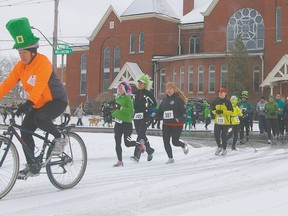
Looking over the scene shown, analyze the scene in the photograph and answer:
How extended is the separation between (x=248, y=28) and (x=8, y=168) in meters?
38.0

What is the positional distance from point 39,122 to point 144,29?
42114 millimetres

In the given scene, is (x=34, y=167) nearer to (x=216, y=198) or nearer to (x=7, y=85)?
(x=7, y=85)

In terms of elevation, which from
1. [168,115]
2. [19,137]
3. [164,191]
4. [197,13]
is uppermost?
[197,13]

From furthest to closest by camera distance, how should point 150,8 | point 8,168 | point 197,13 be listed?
point 197,13, point 150,8, point 8,168

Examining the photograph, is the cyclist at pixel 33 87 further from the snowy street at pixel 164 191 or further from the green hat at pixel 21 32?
the snowy street at pixel 164 191

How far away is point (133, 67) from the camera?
46312 mm

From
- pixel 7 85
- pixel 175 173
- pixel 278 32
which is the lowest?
pixel 175 173

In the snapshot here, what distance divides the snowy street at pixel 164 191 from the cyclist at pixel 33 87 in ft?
2.29

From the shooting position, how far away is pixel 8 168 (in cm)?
569

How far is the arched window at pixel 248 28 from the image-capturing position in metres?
40.6

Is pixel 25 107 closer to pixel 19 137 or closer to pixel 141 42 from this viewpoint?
pixel 19 137

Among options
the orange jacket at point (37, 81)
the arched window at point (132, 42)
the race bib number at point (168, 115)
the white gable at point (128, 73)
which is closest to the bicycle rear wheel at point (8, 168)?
the orange jacket at point (37, 81)

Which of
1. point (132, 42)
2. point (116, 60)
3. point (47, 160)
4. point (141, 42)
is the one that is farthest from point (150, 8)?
point (47, 160)

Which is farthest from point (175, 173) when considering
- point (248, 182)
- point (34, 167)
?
point (34, 167)
